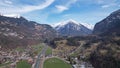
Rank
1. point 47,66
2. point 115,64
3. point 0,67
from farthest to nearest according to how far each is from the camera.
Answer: point 47,66 → point 0,67 → point 115,64

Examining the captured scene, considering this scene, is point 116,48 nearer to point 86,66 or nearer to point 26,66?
point 86,66

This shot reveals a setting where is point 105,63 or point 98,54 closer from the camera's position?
point 105,63

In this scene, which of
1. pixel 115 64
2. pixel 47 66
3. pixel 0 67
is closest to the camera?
pixel 115 64

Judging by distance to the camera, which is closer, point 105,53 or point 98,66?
point 98,66

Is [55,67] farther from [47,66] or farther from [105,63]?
[105,63]

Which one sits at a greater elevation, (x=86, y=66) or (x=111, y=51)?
(x=111, y=51)

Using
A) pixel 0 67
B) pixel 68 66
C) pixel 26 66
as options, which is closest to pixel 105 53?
pixel 68 66

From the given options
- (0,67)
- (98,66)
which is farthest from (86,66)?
(0,67)

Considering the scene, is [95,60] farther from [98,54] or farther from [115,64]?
[115,64]

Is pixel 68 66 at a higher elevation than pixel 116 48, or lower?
lower
